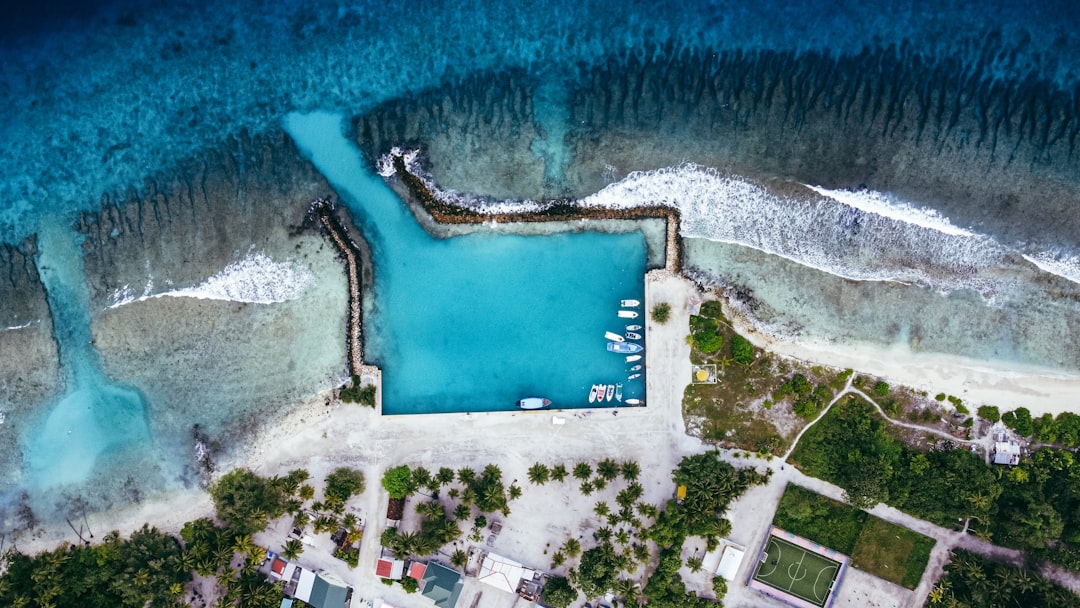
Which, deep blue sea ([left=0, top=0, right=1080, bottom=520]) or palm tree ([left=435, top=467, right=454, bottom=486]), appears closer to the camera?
deep blue sea ([left=0, top=0, right=1080, bottom=520])

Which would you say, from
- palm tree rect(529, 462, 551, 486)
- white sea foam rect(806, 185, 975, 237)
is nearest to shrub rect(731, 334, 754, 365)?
white sea foam rect(806, 185, 975, 237)

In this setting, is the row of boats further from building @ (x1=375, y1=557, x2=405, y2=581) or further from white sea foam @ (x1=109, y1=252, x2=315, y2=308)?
white sea foam @ (x1=109, y1=252, x2=315, y2=308)

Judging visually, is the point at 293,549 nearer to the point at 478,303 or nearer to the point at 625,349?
the point at 478,303

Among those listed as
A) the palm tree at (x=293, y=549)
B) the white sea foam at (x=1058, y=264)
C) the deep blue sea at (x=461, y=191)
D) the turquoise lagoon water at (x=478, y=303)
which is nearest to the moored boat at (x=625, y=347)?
the turquoise lagoon water at (x=478, y=303)

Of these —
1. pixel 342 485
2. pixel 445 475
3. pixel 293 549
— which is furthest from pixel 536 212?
pixel 293 549

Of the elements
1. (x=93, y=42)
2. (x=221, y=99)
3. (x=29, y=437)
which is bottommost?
(x=29, y=437)

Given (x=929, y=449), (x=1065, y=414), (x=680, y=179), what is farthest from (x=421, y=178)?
(x=1065, y=414)

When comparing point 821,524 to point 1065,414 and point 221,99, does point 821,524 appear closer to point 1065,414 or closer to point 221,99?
point 1065,414
